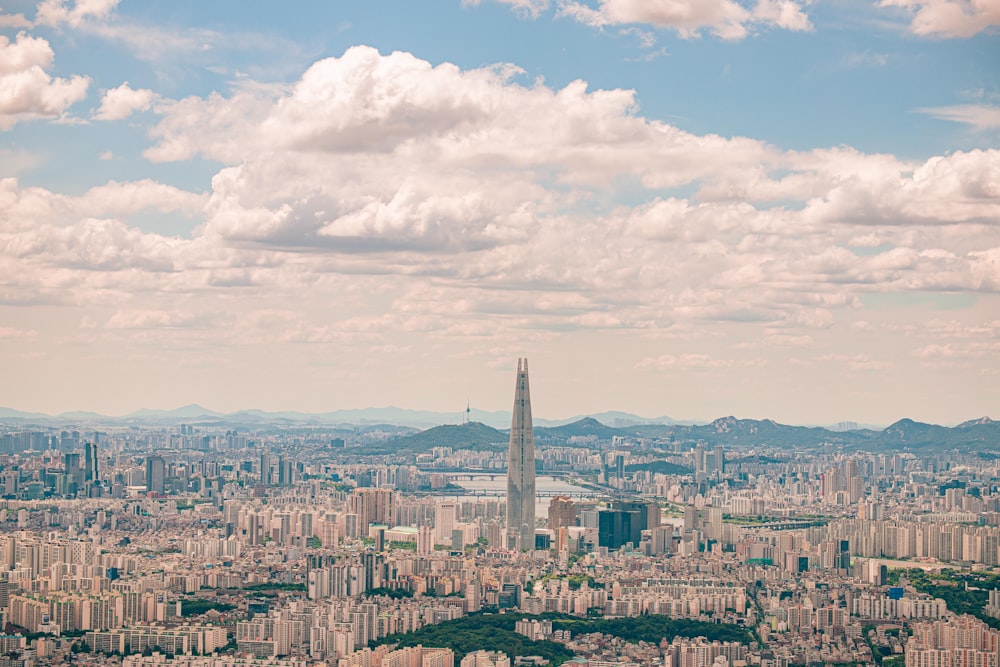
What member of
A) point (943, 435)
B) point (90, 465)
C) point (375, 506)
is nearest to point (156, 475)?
point (90, 465)

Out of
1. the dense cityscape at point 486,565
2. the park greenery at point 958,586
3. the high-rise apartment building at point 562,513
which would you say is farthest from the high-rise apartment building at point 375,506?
the park greenery at point 958,586

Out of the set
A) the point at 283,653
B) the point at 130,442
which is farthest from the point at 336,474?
the point at 283,653

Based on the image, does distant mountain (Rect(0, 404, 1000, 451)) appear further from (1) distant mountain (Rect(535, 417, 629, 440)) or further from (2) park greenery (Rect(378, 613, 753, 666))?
(2) park greenery (Rect(378, 613, 753, 666))

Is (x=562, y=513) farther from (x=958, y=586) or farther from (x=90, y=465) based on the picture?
(x=90, y=465)

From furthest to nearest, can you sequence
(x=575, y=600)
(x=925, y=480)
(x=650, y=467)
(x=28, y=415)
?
1. (x=650, y=467)
2. (x=925, y=480)
3. (x=28, y=415)
4. (x=575, y=600)

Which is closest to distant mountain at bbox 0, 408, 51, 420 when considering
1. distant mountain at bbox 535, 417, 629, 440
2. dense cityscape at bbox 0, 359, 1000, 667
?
dense cityscape at bbox 0, 359, 1000, 667

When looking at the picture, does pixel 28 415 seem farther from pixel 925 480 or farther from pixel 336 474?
pixel 925 480
